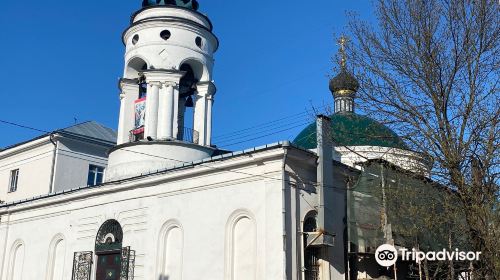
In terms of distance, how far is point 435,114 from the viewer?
14297 millimetres

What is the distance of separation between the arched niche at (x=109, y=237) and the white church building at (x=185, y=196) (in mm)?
39

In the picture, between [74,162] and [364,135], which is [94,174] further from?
[364,135]

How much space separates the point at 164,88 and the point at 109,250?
19.1 ft

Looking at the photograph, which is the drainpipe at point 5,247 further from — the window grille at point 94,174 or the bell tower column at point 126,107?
the window grille at point 94,174

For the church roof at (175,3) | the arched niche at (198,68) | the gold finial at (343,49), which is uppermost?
the church roof at (175,3)

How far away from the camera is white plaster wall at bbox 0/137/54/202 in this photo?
1151 inches

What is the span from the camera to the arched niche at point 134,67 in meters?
22.5

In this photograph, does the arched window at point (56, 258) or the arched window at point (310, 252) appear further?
the arched window at point (56, 258)

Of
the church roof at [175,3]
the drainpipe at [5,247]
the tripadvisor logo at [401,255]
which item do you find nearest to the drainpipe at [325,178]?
the tripadvisor logo at [401,255]

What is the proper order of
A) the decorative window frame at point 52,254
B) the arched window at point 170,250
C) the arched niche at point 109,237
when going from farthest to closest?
the decorative window frame at point 52,254 < the arched niche at point 109,237 < the arched window at point 170,250

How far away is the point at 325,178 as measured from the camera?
1622 cm

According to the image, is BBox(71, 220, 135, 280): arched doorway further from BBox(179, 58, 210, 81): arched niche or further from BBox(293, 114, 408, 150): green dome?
BBox(293, 114, 408, 150): green dome

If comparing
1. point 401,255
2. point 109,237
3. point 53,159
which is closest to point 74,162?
point 53,159

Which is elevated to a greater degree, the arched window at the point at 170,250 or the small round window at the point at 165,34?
the small round window at the point at 165,34
